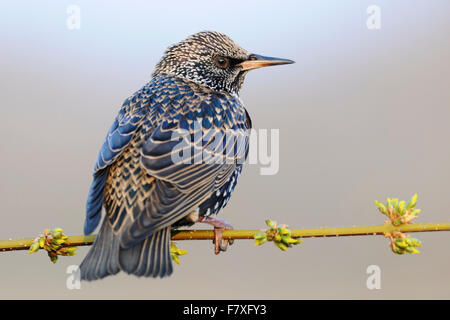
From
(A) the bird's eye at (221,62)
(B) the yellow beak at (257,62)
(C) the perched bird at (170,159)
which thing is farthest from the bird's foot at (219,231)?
(A) the bird's eye at (221,62)

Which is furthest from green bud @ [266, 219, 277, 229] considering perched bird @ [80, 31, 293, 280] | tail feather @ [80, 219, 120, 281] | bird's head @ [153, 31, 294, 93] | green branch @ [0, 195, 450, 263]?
bird's head @ [153, 31, 294, 93]

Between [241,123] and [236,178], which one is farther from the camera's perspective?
[241,123]

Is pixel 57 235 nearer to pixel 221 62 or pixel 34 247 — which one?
pixel 34 247

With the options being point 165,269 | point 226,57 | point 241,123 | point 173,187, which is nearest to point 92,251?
point 165,269

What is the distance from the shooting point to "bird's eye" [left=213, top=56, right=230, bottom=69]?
13.6 feet

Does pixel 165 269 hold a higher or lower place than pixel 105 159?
lower

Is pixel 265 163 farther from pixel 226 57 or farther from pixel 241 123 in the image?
pixel 226 57

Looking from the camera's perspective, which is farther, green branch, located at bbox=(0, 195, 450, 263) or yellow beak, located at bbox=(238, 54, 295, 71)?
yellow beak, located at bbox=(238, 54, 295, 71)

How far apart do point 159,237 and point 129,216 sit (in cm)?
23

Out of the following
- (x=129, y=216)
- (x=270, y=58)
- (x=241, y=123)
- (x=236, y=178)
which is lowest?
(x=129, y=216)

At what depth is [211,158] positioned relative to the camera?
3428 millimetres

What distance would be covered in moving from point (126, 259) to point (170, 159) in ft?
2.30

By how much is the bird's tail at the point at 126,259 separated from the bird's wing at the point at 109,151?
0.59 ft

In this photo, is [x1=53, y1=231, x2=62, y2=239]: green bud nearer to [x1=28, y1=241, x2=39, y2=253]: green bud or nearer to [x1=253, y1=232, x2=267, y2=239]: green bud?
[x1=28, y1=241, x2=39, y2=253]: green bud
